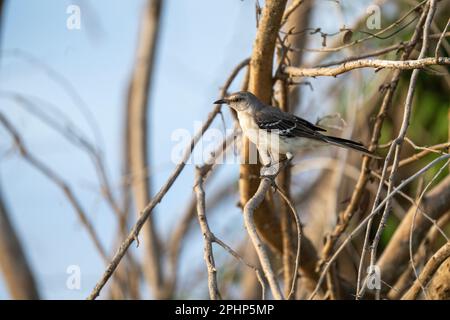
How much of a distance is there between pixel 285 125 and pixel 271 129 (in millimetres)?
107

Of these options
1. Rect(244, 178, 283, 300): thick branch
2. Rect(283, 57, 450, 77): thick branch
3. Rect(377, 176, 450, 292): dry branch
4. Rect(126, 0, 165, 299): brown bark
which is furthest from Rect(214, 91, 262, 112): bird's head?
Rect(126, 0, 165, 299): brown bark

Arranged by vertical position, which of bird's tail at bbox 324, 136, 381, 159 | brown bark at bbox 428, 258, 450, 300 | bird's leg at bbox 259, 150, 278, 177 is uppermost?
bird's tail at bbox 324, 136, 381, 159

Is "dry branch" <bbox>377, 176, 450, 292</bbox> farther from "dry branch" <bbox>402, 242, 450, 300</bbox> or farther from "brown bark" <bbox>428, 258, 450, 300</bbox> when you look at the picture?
"dry branch" <bbox>402, 242, 450, 300</bbox>

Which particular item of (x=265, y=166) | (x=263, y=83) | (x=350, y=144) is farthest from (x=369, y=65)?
(x=265, y=166)

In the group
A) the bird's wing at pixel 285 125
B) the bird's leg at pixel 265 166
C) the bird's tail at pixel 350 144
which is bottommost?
the bird's leg at pixel 265 166

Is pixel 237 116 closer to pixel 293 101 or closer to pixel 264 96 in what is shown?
pixel 264 96

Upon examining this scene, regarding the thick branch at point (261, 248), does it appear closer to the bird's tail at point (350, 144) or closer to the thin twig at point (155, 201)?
the thin twig at point (155, 201)

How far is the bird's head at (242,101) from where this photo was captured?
4.95 metres

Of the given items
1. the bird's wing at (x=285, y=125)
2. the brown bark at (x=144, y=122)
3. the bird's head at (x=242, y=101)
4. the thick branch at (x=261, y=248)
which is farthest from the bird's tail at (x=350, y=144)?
the brown bark at (x=144, y=122)

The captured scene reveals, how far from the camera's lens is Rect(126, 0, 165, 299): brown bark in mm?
8484

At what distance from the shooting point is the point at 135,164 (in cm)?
866
